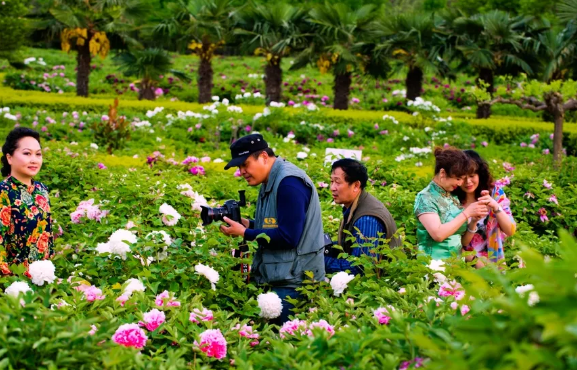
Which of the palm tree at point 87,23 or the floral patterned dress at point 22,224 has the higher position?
the palm tree at point 87,23

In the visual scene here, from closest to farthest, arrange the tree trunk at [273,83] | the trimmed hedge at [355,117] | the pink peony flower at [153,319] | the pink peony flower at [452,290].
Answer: the pink peony flower at [153,319] → the pink peony flower at [452,290] → the trimmed hedge at [355,117] → the tree trunk at [273,83]

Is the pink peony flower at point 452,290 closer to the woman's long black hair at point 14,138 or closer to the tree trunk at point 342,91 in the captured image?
the woman's long black hair at point 14,138

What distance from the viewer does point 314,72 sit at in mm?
30156

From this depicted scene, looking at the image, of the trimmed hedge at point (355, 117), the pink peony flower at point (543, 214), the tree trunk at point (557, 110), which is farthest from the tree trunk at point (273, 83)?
the pink peony flower at point (543, 214)

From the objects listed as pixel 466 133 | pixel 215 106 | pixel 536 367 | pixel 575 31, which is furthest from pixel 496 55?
pixel 536 367

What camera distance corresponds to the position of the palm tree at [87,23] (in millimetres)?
19109

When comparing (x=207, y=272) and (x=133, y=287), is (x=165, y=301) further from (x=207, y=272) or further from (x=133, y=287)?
(x=207, y=272)

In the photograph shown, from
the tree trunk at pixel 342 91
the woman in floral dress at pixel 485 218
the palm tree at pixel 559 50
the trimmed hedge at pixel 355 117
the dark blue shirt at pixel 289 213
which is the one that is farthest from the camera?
the tree trunk at pixel 342 91

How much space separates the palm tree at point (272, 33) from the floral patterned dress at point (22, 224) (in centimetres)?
1420

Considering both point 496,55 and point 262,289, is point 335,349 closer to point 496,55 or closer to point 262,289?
point 262,289

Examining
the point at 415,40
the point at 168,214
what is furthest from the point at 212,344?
the point at 415,40

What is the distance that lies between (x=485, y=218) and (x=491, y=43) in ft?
49.9

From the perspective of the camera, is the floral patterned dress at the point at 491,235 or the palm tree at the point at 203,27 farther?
the palm tree at the point at 203,27

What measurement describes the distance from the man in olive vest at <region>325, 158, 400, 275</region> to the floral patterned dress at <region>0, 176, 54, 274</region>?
5.27 ft
